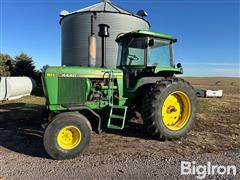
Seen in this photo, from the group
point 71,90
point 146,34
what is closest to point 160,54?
point 146,34

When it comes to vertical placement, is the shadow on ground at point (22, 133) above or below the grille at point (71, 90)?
below

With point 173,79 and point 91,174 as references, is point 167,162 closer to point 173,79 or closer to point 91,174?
point 91,174

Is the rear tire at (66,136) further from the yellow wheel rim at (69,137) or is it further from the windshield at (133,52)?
the windshield at (133,52)

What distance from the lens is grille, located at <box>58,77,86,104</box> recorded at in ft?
19.0

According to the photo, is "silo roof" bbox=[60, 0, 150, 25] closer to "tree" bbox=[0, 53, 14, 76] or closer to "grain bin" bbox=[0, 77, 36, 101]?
"grain bin" bbox=[0, 77, 36, 101]

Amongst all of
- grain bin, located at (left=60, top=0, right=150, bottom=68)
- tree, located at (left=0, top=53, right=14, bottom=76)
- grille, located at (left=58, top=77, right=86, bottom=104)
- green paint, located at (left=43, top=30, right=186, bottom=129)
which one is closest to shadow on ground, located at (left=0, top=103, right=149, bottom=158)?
green paint, located at (left=43, top=30, right=186, bottom=129)

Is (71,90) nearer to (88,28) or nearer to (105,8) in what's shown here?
(88,28)

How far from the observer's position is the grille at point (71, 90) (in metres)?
5.79

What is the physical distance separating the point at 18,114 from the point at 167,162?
6481mm

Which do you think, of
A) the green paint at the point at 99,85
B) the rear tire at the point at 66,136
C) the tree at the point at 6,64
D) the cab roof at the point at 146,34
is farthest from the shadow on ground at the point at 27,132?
the tree at the point at 6,64

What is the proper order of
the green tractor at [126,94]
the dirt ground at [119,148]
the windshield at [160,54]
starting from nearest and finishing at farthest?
the dirt ground at [119,148]
the green tractor at [126,94]
the windshield at [160,54]

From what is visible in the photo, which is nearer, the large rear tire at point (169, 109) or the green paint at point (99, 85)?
the green paint at point (99, 85)

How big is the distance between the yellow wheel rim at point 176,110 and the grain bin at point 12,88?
10.2 m

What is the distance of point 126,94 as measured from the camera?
663cm
